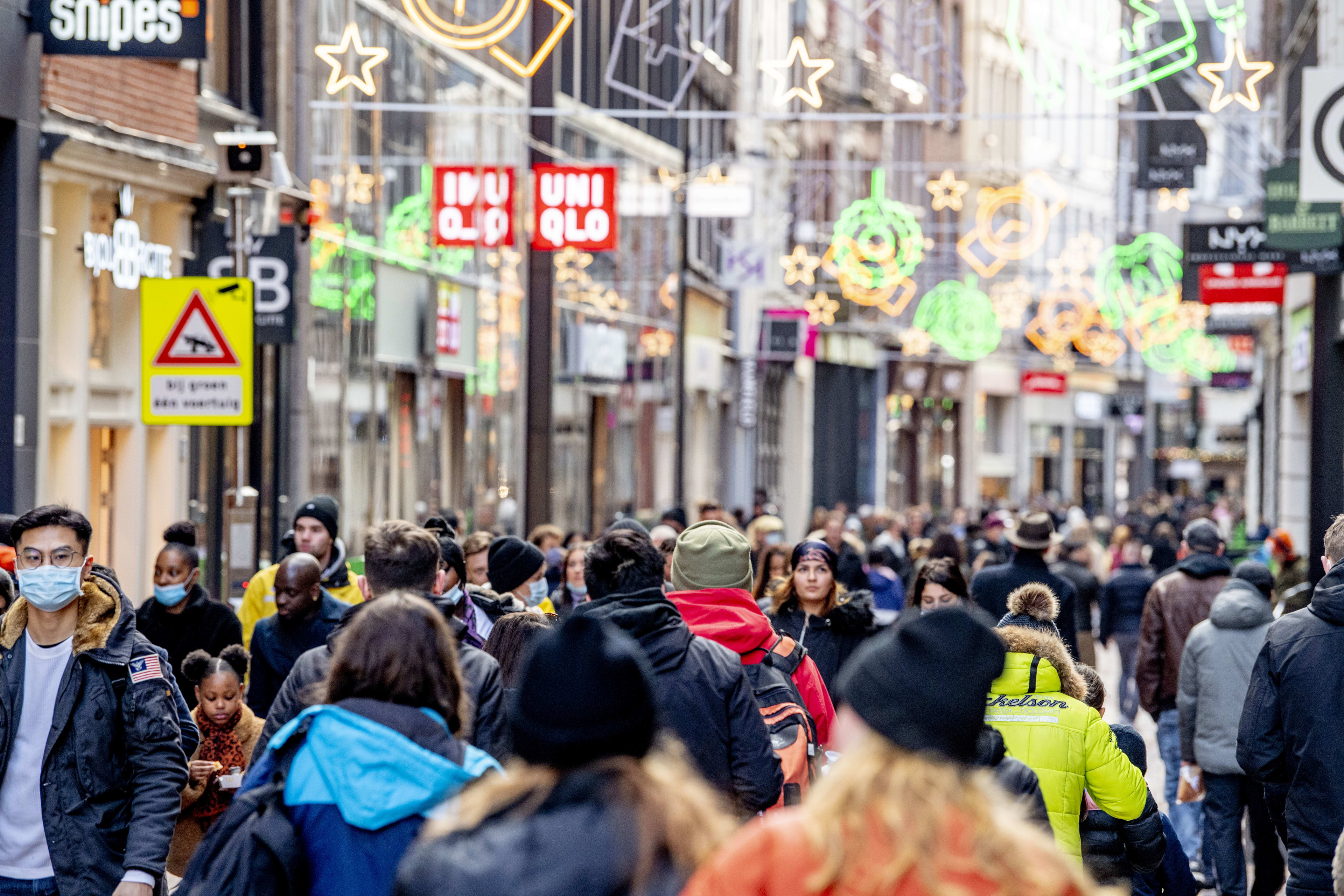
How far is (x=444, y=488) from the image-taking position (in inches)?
954

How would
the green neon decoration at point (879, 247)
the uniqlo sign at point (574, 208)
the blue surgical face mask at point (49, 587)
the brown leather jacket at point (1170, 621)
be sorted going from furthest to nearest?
the green neon decoration at point (879, 247) → the uniqlo sign at point (574, 208) → the brown leather jacket at point (1170, 621) → the blue surgical face mask at point (49, 587)

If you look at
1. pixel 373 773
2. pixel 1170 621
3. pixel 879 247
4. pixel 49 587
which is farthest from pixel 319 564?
pixel 879 247

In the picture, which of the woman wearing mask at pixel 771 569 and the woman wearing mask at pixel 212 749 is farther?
the woman wearing mask at pixel 771 569

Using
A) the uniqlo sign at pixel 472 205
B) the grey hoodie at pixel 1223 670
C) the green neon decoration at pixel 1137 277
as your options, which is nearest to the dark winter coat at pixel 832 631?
the grey hoodie at pixel 1223 670

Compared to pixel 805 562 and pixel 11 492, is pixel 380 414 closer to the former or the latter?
pixel 11 492

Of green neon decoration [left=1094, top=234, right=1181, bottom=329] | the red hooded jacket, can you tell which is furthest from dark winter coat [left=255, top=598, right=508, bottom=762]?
green neon decoration [left=1094, top=234, right=1181, bottom=329]

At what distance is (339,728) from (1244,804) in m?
7.26

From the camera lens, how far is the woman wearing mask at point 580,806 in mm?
3066

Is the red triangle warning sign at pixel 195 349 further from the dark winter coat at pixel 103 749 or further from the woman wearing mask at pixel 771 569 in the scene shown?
the dark winter coat at pixel 103 749

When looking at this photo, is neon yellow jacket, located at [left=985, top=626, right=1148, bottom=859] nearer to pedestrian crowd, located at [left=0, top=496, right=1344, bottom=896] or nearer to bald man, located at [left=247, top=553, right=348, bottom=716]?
pedestrian crowd, located at [left=0, top=496, right=1344, bottom=896]

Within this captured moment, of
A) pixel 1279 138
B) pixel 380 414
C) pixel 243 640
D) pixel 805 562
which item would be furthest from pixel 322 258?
pixel 1279 138

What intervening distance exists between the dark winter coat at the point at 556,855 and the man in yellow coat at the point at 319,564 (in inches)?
243

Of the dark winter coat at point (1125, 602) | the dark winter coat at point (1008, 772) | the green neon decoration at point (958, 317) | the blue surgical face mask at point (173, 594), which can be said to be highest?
the green neon decoration at point (958, 317)

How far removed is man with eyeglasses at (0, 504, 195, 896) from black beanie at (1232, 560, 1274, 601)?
19.6 feet
